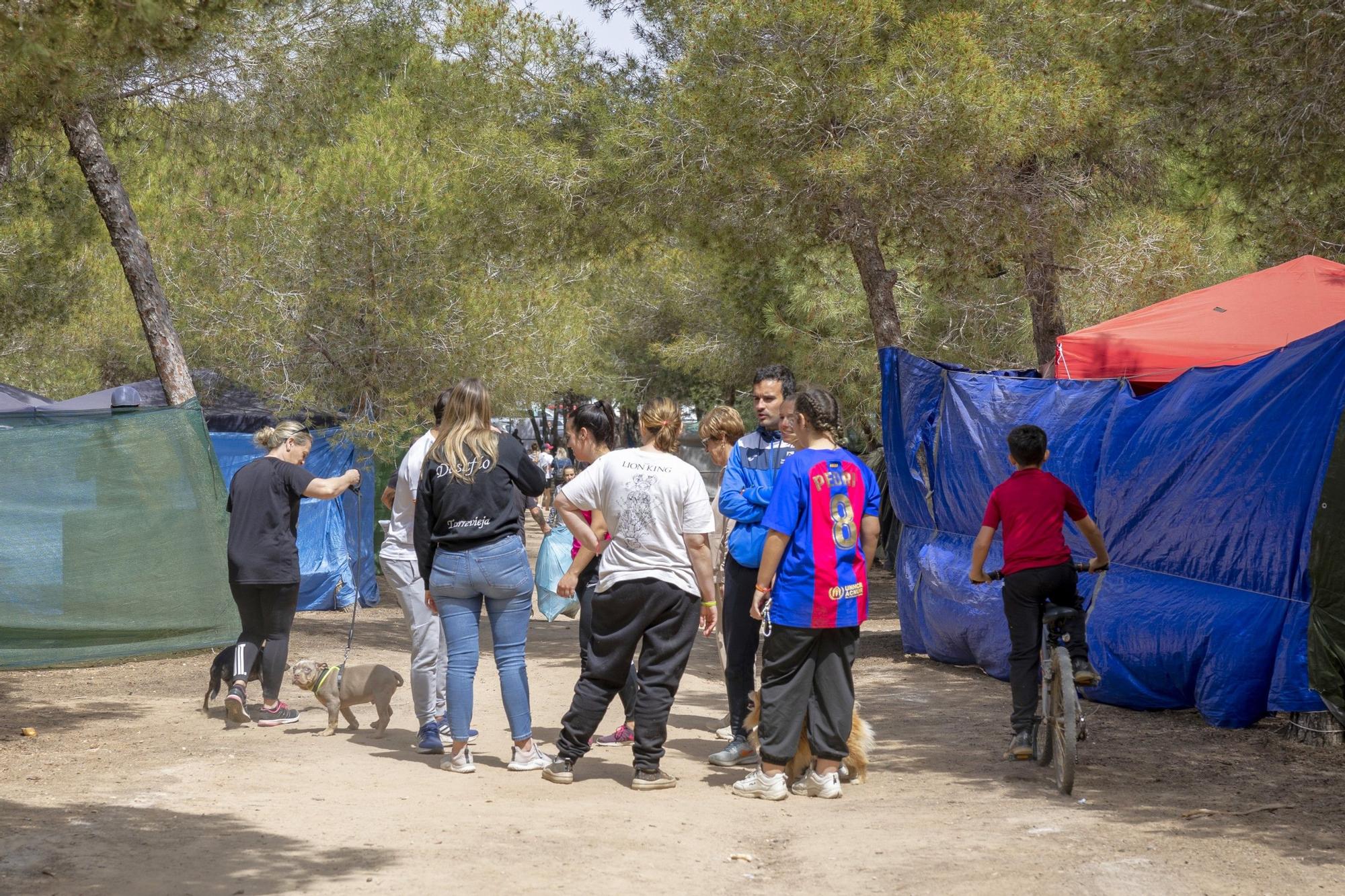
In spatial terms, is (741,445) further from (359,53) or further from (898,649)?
(359,53)

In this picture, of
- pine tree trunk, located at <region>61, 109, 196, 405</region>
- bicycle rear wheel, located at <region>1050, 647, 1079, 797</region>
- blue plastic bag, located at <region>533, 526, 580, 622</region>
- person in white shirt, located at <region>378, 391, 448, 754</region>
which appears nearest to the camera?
bicycle rear wheel, located at <region>1050, 647, 1079, 797</region>

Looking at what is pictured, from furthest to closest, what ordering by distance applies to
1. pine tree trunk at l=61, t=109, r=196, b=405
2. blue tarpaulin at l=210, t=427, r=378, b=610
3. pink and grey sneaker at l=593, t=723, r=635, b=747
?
blue tarpaulin at l=210, t=427, r=378, b=610 < pine tree trunk at l=61, t=109, r=196, b=405 < pink and grey sneaker at l=593, t=723, r=635, b=747

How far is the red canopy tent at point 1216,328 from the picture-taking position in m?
9.93

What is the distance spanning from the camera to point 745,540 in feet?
20.1

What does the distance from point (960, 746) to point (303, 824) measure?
3222 millimetres

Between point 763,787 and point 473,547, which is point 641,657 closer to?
point 763,787

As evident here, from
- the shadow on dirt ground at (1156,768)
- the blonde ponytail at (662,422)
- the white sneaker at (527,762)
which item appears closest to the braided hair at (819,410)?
the blonde ponytail at (662,422)

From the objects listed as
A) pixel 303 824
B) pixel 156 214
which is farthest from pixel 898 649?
pixel 156 214

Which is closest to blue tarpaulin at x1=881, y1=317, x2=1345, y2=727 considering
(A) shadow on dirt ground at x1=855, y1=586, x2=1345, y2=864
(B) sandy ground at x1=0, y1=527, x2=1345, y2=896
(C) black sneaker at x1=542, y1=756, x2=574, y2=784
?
(A) shadow on dirt ground at x1=855, y1=586, x2=1345, y2=864

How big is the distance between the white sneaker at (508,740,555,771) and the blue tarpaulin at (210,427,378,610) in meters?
7.90

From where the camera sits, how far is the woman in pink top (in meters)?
6.24

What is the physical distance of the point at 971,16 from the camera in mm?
10234

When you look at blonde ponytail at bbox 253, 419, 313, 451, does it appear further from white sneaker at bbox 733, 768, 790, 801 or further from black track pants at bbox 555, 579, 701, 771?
white sneaker at bbox 733, 768, 790, 801

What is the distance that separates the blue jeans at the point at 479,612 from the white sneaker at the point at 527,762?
0.08 m
